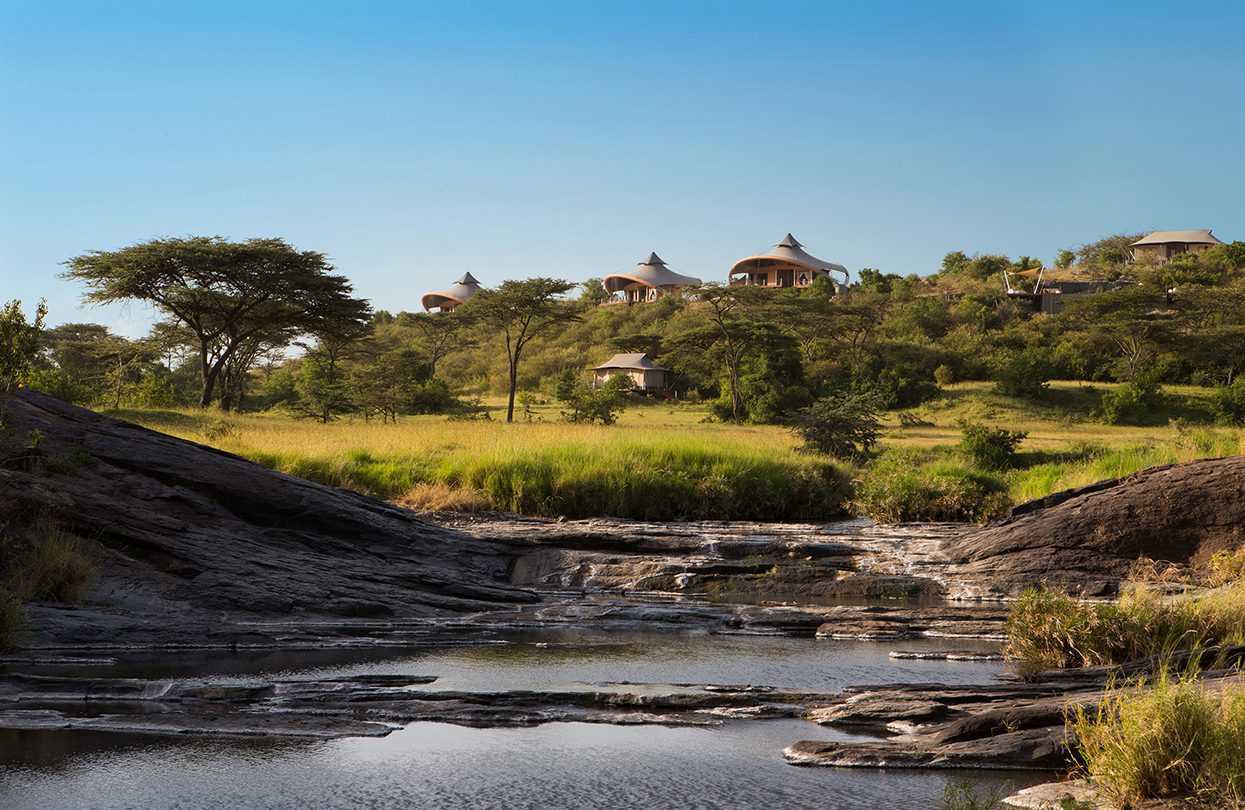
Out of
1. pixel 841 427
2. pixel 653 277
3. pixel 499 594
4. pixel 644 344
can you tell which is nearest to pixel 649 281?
pixel 653 277

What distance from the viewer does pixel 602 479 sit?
853 inches

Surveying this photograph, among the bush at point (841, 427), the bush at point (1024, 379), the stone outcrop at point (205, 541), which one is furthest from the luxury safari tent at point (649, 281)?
the stone outcrop at point (205, 541)

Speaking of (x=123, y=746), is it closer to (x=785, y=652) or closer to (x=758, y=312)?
(x=785, y=652)

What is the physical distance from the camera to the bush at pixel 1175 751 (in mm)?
5887

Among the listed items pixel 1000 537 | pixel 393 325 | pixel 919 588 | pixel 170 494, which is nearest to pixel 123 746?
pixel 170 494

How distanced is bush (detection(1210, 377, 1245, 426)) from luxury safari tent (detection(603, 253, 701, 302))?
58.5m

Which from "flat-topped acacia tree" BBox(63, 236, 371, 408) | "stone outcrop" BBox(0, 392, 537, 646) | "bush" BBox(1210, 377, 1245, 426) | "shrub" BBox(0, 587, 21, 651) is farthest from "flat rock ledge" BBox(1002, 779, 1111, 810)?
"bush" BBox(1210, 377, 1245, 426)

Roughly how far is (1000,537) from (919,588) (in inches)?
59.5

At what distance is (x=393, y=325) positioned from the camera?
94750 millimetres

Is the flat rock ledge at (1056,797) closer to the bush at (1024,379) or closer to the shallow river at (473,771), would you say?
the shallow river at (473,771)

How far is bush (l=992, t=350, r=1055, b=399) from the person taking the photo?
52281 mm

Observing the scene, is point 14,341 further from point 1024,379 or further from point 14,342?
point 1024,379

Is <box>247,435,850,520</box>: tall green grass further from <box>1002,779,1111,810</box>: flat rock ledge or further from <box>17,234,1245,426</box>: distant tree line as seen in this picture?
<box>1002,779,1111,810</box>: flat rock ledge

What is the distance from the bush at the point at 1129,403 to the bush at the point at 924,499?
94.7 feet
